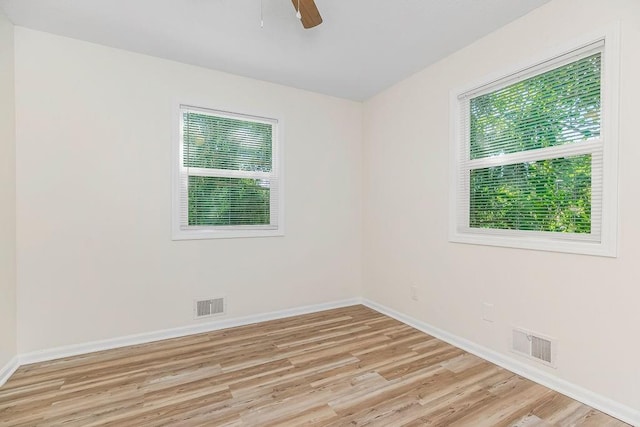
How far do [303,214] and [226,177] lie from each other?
958 mm

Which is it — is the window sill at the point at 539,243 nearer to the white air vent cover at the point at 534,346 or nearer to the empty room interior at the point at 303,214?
the empty room interior at the point at 303,214

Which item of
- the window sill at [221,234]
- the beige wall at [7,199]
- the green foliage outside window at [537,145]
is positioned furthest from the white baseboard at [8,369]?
the green foliage outside window at [537,145]

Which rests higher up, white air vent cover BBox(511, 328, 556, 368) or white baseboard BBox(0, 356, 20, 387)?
white air vent cover BBox(511, 328, 556, 368)

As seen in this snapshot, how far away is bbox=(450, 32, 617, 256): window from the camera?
181cm

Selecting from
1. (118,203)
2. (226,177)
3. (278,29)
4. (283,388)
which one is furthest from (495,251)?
(118,203)

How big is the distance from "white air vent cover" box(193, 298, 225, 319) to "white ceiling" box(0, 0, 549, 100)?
233 centimetres

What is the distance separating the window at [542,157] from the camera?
181 cm

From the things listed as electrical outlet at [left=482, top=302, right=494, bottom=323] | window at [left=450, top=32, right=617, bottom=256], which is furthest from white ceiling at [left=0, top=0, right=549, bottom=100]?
electrical outlet at [left=482, top=302, right=494, bottom=323]

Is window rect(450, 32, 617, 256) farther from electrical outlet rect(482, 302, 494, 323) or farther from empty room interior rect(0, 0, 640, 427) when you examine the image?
electrical outlet rect(482, 302, 494, 323)

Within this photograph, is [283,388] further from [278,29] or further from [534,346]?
[278,29]

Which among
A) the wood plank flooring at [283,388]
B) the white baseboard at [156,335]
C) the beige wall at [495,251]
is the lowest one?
the wood plank flooring at [283,388]

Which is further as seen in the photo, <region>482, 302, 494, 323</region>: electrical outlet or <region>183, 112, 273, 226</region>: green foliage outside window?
<region>183, 112, 273, 226</region>: green foliage outside window

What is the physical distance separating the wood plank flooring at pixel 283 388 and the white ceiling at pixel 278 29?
261 cm

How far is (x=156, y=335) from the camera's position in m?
2.76
